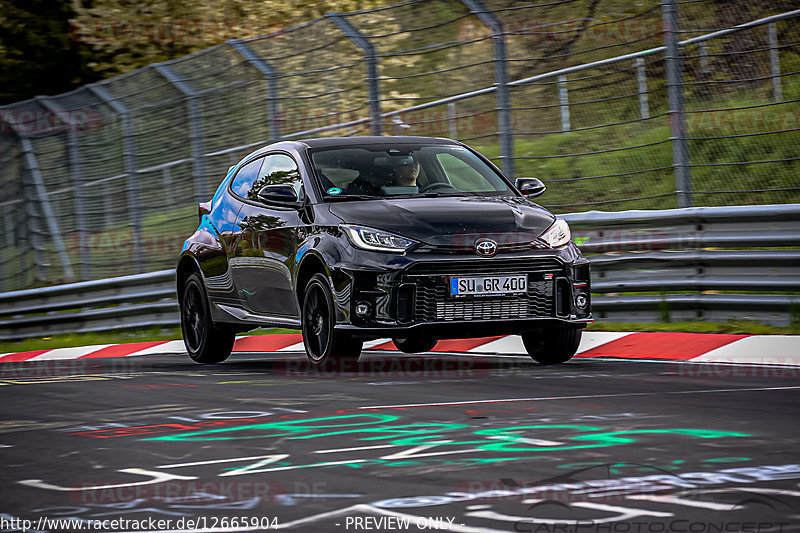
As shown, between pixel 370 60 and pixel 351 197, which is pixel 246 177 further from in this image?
pixel 370 60

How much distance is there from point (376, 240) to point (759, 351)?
2713 millimetres

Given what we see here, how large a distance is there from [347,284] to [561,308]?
143 cm

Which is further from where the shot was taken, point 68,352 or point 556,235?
point 68,352

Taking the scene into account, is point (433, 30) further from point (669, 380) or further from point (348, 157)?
point (669, 380)

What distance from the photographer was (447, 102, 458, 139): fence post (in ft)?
46.7

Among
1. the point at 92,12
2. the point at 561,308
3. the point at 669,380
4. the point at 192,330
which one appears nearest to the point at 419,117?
the point at 192,330

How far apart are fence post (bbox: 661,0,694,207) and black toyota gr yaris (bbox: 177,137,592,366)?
1.63m

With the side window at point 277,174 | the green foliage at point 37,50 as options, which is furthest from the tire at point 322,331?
the green foliage at point 37,50

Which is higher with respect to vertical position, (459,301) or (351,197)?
(351,197)

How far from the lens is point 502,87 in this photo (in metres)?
13.5

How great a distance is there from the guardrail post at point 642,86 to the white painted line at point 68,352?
6.15 m

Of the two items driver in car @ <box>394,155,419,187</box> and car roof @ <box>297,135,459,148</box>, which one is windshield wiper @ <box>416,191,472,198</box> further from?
car roof @ <box>297,135,459,148</box>

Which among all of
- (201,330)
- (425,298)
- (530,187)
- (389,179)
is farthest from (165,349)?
(425,298)

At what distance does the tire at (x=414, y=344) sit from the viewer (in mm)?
11898
